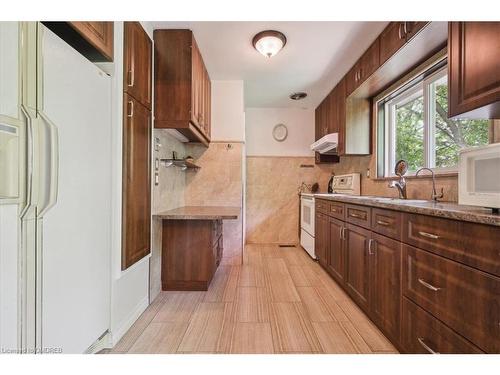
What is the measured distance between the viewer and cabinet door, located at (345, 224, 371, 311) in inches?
73.4

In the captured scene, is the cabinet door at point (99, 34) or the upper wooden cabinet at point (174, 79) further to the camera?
the upper wooden cabinet at point (174, 79)

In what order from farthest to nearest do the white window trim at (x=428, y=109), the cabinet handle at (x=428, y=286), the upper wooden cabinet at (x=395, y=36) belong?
the white window trim at (x=428, y=109) → the upper wooden cabinet at (x=395, y=36) → the cabinet handle at (x=428, y=286)

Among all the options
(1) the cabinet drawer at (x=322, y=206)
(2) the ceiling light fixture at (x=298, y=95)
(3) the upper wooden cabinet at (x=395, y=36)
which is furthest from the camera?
(2) the ceiling light fixture at (x=298, y=95)

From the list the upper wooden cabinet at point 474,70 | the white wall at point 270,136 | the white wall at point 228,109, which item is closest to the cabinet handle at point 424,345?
the upper wooden cabinet at point 474,70

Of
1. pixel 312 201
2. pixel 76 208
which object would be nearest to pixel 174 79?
pixel 76 208

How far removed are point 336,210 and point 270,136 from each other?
2405 mm

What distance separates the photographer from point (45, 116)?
0.99m

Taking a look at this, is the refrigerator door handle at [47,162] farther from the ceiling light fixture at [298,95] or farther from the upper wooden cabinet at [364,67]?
the ceiling light fixture at [298,95]

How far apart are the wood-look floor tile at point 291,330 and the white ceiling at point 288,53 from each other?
8.22 ft

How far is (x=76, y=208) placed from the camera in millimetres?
1193

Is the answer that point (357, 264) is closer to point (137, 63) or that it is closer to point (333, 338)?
point (333, 338)

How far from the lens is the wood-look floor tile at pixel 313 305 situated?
6.09 feet

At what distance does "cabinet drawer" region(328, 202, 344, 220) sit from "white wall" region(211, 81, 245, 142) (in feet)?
4.89
